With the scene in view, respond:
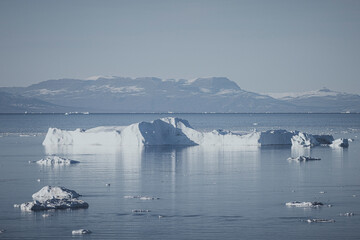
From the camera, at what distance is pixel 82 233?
59.3 ft

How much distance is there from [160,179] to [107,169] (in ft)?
14.1

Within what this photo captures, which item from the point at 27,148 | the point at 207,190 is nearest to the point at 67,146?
the point at 27,148

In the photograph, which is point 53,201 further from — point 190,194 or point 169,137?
point 169,137

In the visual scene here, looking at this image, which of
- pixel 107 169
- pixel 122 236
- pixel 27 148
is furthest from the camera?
pixel 27 148

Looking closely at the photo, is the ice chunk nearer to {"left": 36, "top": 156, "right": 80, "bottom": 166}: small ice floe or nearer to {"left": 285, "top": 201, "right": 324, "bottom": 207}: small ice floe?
{"left": 285, "top": 201, "right": 324, "bottom": 207}: small ice floe

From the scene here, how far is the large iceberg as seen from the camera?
48781 millimetres

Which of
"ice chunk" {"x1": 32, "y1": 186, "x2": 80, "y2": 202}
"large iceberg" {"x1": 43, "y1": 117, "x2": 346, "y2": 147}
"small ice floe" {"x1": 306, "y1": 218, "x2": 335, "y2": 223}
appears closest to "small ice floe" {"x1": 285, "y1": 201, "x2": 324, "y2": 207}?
"small ice floe" {"x1": 306, "y1": 218, "x2": 335, "y2": 223}

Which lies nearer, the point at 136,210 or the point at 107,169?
the point at 136,210

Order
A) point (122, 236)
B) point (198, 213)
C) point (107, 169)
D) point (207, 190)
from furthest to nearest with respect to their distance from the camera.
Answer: point (107, 169) → point (207, 190) → point (198, 213) → point (122, 236)

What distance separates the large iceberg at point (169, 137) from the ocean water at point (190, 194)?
25.2 feet

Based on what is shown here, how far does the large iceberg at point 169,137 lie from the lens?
160ft

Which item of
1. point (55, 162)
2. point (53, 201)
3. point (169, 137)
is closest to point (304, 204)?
point (53, 201)

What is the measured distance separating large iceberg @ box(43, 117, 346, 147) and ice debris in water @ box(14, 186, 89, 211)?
2526 centimetres

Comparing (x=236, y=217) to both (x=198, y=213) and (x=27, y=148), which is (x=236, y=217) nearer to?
(x=198, y=213)
